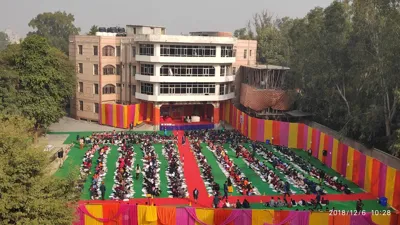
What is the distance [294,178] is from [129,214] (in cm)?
1257

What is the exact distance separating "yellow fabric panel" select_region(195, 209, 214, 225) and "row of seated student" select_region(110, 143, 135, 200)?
6.49m

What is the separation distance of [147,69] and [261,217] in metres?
28.4

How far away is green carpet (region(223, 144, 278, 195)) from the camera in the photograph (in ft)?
82.9

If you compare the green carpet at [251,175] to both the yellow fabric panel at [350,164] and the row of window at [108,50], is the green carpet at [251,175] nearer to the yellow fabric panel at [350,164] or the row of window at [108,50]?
the yellow fabric panel at [350,164]

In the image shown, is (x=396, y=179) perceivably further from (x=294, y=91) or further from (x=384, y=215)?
(x=294, y=91)

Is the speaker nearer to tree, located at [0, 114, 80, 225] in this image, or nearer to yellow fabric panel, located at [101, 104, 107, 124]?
yellow fabric panel, located at [101, 104, 107, 124]

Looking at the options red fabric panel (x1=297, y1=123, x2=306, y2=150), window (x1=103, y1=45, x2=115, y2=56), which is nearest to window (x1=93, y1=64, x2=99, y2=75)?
window (x1=103, y1=45, x2=115, y2=56)

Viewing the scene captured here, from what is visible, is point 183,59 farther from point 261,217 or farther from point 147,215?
point 261,217

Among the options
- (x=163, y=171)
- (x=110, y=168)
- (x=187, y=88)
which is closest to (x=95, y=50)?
(x=187, y=88)

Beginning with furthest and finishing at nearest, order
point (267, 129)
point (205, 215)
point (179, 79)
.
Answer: point (179, 79), point (267, 129), point (205, 215)

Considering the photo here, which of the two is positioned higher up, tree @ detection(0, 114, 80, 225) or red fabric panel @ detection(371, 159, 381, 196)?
tree @ detection(0, 114, 80, 225)

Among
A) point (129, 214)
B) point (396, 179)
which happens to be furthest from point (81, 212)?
point (396, 179)

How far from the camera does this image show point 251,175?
92.4 feet

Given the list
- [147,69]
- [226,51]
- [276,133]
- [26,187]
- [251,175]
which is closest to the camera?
[26,187]
